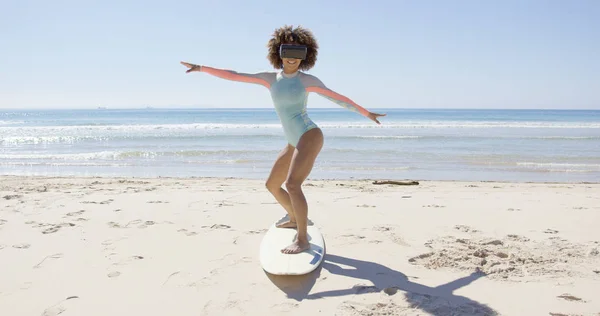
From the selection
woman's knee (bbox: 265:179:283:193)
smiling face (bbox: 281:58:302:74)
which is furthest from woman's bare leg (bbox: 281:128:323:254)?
smiling face (bbox: 281:58:302:74)

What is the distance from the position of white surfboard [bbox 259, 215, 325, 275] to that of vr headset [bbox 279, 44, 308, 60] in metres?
1.76

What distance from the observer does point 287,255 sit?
397 cm

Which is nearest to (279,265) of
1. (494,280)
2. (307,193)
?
(494,280)

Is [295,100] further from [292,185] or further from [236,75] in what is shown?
[292,185]

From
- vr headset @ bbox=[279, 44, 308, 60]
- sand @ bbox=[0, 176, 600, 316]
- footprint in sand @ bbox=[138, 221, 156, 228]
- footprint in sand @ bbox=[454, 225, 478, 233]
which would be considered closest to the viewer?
sand @ bbox=[0, 176, 600, 316]

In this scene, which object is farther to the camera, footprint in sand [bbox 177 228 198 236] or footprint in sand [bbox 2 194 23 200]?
footprint in sand [bbox 2 194 23 200]

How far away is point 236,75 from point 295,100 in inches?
25.1

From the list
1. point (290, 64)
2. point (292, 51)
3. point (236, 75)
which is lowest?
point (236, 75)

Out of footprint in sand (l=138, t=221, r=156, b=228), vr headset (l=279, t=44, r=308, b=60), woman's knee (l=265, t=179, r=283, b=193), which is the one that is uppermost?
vr headset (l=279, t=44, r=308, b=60)

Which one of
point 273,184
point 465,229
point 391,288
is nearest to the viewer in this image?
point 391,288

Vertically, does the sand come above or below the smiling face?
below

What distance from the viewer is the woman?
154 inches

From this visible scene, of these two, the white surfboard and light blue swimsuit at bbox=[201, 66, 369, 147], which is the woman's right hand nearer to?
light blue swimsuit at bbox=[201, 66, 369, 147]

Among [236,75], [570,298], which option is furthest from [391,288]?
[236,75]
